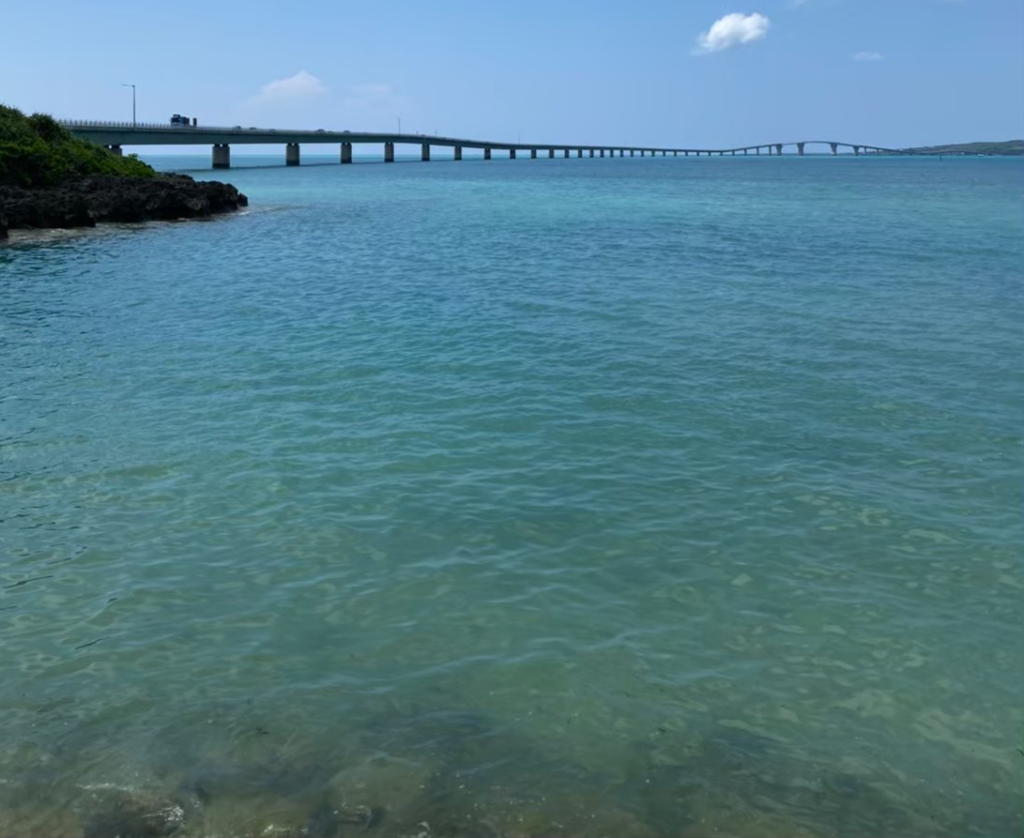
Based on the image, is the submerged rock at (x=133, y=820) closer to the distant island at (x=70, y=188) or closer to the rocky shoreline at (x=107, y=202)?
the rocky shoreline at (x=107, y=202)

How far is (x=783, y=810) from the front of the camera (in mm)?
6805

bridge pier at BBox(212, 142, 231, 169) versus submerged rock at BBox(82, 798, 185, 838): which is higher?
bridge pier at BBox(212, 142, 231, 169)

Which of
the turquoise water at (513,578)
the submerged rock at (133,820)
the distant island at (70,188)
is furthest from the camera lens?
the distant island at (70,188)

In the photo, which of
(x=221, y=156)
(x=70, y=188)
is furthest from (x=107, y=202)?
(x=221, y=156)

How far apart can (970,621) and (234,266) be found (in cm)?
3314

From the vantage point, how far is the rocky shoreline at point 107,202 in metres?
49.2

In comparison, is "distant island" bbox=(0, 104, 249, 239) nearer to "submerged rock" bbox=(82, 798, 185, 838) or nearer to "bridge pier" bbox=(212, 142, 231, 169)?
"submerged rock" bbox=(82, 798, 185, 838)

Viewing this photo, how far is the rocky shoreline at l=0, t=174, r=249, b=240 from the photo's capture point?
→ 49250 mm

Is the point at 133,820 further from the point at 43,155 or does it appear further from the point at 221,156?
the point at 221,156

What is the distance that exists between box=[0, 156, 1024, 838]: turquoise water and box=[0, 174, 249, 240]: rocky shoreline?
93.2ft

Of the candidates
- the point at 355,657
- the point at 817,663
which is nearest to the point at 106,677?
the point at 355,657

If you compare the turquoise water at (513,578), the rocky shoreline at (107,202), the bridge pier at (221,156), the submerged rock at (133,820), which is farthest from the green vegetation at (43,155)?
the bridge pier at (221,156)

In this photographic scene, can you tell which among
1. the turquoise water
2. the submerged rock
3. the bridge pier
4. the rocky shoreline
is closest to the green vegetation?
the rocky shoreline

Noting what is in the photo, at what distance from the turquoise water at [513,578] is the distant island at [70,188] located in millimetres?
29042
